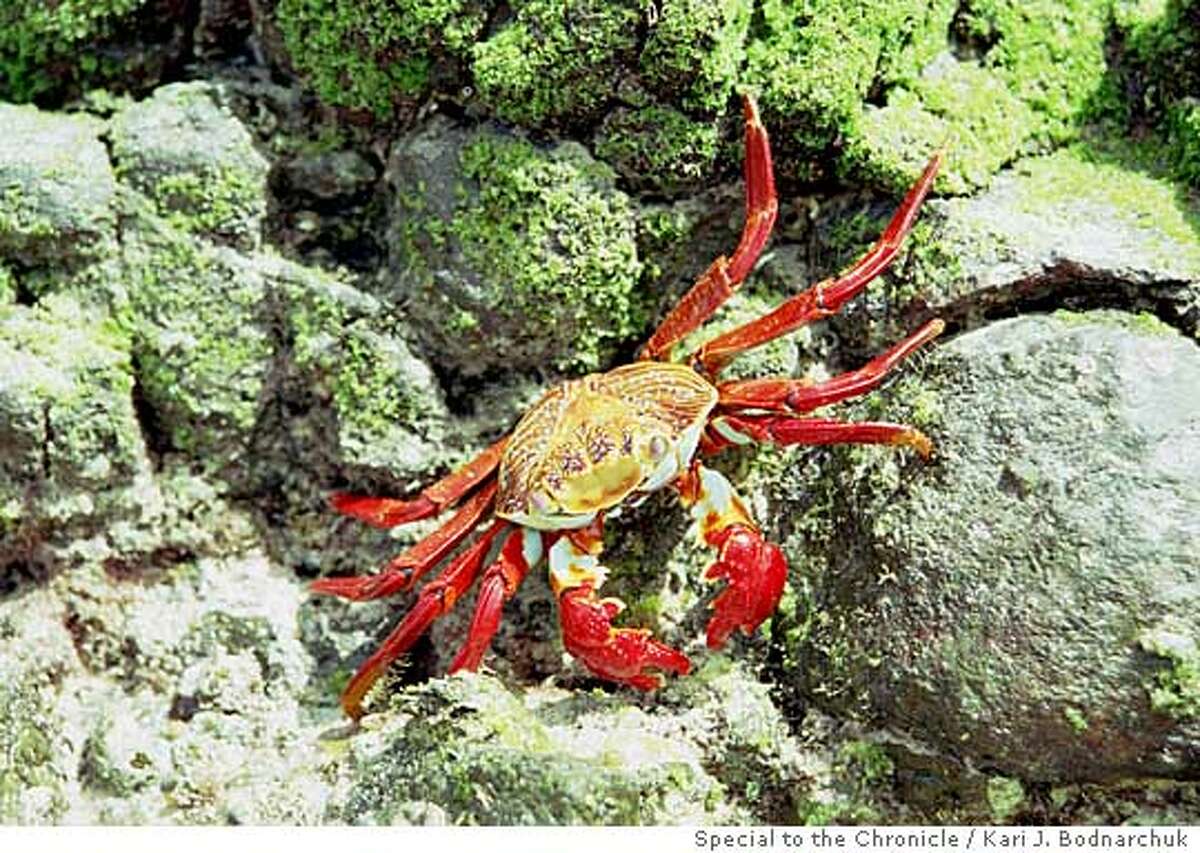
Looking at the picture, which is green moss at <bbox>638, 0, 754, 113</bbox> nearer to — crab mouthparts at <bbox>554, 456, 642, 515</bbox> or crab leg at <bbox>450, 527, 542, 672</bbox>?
crab mouthparts at <bbox>554, 456, 642, 515</bbox>

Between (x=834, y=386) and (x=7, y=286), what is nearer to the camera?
(x=834, y=386)

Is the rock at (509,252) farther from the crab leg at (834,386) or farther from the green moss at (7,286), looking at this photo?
the green moss at (7,286)

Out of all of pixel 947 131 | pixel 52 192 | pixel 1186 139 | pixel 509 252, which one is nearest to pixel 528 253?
pixel 509 252

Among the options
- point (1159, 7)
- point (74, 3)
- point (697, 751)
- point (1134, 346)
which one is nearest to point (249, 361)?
point (74, 3)

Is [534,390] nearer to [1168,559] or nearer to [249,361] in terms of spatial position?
[249,361]

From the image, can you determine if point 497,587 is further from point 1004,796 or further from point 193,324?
point 1004,796

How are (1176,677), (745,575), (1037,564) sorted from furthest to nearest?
(745,575)
(1037,564)
(1176,677)

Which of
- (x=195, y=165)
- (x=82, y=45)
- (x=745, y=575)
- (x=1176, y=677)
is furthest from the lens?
(x=82, y=45)

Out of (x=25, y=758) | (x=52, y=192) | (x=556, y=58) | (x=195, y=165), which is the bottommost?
(x=25, y=758)
